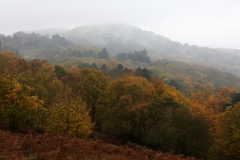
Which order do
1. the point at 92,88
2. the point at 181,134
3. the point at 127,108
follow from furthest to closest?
1. the point at 92,88
2. the point at 127,108
3. the point at 181,134

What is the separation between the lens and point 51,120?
2666cm

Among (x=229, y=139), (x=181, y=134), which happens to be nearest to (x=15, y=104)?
(x=181, y=134)

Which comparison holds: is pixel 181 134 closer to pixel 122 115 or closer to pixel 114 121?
pixel 122 115

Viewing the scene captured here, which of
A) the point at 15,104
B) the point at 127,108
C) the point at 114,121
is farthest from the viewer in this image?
the point at 114,121

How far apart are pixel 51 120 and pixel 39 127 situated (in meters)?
2.70

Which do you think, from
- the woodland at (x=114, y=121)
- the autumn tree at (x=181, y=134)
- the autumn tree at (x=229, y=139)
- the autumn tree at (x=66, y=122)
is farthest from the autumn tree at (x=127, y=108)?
the autumn tree at (x=229, y=139)

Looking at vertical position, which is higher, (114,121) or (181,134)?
(181,134)

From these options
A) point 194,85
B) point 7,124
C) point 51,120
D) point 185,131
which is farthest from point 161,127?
point 194,85

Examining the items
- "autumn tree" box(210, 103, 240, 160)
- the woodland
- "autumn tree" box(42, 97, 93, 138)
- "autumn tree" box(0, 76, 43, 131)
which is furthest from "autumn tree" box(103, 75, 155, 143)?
"autumn tree" box(0, 76, 43, 131)

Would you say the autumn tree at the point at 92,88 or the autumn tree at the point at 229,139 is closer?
the autumn tree at the point at 229,139

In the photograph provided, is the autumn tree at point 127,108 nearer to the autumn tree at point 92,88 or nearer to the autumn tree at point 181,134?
the autumn tree at point 92,88

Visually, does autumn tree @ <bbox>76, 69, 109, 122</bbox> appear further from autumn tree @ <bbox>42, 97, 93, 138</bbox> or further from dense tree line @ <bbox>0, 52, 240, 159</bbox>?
autumn tree @ <bbox>42, 97, 93, 138</bbox>

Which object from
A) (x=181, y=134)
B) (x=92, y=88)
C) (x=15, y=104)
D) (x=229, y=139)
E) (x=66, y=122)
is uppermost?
(x=15, y=104)

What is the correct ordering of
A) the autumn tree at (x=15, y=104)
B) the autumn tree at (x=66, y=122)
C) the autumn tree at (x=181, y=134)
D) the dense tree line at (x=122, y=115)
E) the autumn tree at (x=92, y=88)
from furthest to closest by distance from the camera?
the autumn tree at (x=92, y=88)
the autumn tree at (x=181, y=134)
the autumn tree at (x=66, y=122)
the dense tree line at (x=122, y=115)
the autumn tree at (x=15, y=104)
